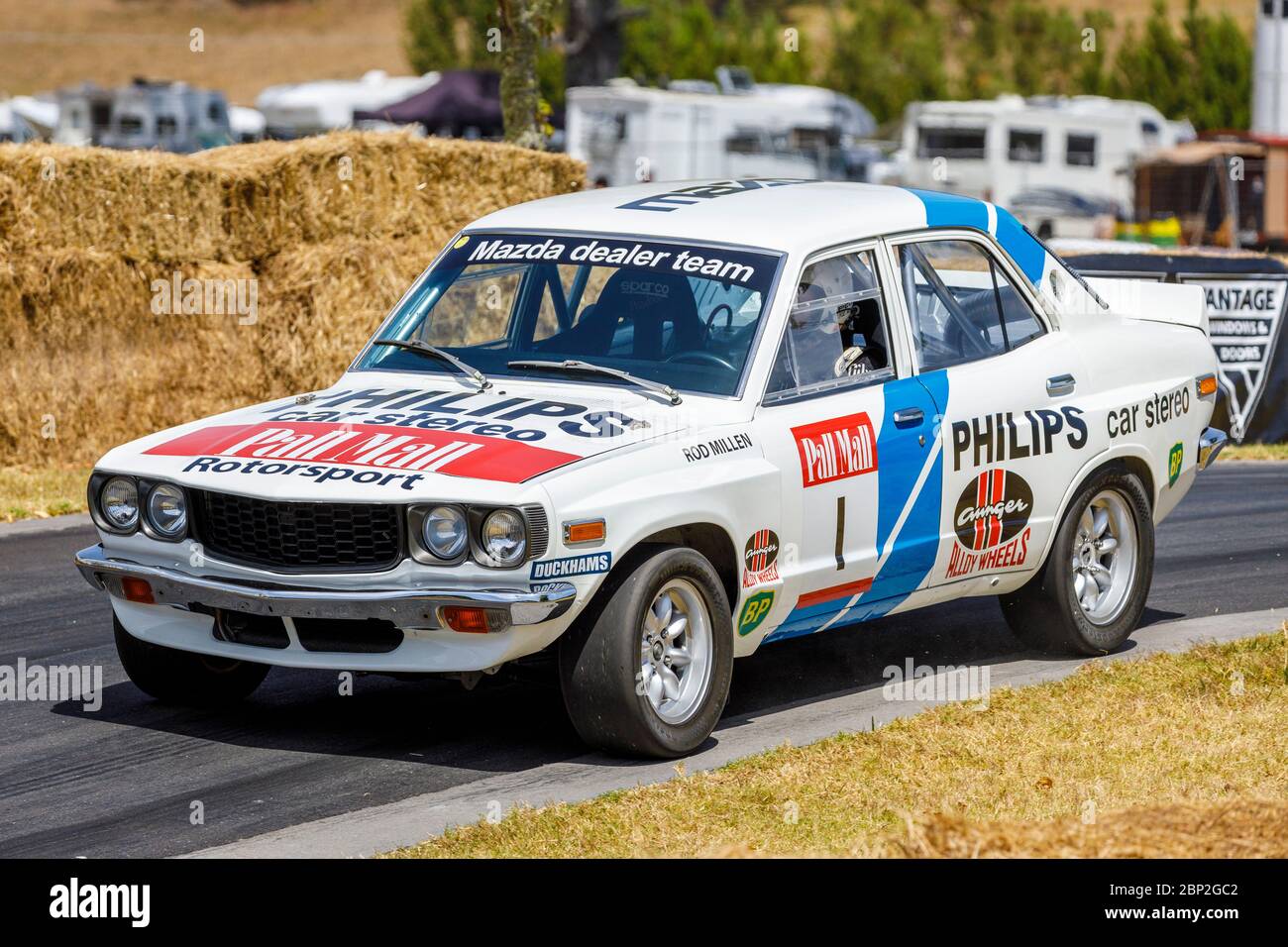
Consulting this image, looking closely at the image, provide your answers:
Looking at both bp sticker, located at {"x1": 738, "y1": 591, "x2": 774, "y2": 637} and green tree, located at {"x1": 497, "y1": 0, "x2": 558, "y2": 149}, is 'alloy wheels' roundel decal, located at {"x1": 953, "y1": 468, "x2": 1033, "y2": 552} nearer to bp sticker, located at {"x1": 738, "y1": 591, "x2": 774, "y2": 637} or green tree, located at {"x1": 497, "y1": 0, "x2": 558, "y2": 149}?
bp sticker, located at {"x1": 738, "y1": 591, "x2": 774, "y2": 637}

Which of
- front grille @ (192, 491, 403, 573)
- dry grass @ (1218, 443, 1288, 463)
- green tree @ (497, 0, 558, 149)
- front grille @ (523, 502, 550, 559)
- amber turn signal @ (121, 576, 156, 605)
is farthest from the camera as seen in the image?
green tree @ (497, 0, 558, 149)

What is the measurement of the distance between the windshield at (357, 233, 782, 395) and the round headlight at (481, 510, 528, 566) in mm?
1067

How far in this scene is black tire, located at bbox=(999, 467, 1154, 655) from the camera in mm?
8016

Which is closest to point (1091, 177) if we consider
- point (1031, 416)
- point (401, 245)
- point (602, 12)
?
point (602, 12)

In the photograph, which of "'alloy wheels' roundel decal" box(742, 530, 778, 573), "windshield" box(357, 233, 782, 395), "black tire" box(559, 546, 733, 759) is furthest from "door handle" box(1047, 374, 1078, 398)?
"black tire" box(559, 546, 733, 759)

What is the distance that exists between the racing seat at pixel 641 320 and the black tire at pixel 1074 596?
→ 6.35 ft

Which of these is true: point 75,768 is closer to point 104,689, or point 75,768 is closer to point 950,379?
point 104,689

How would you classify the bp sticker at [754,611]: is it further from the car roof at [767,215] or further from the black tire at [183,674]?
the black tire at [183,674]

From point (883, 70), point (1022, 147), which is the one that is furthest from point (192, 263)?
point (883, 70)

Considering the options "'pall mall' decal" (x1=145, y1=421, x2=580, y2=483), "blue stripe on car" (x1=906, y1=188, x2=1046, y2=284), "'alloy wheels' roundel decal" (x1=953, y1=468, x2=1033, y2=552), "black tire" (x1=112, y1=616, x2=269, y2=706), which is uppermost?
"blue stripe on car" (x1=906, y1=188, x2=1046, y2=284)

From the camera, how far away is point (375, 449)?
21.0ft

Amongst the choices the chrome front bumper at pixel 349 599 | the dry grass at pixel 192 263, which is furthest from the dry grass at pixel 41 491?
the chrome front bumper at pixel 349 599

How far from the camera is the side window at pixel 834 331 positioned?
7.05 m
